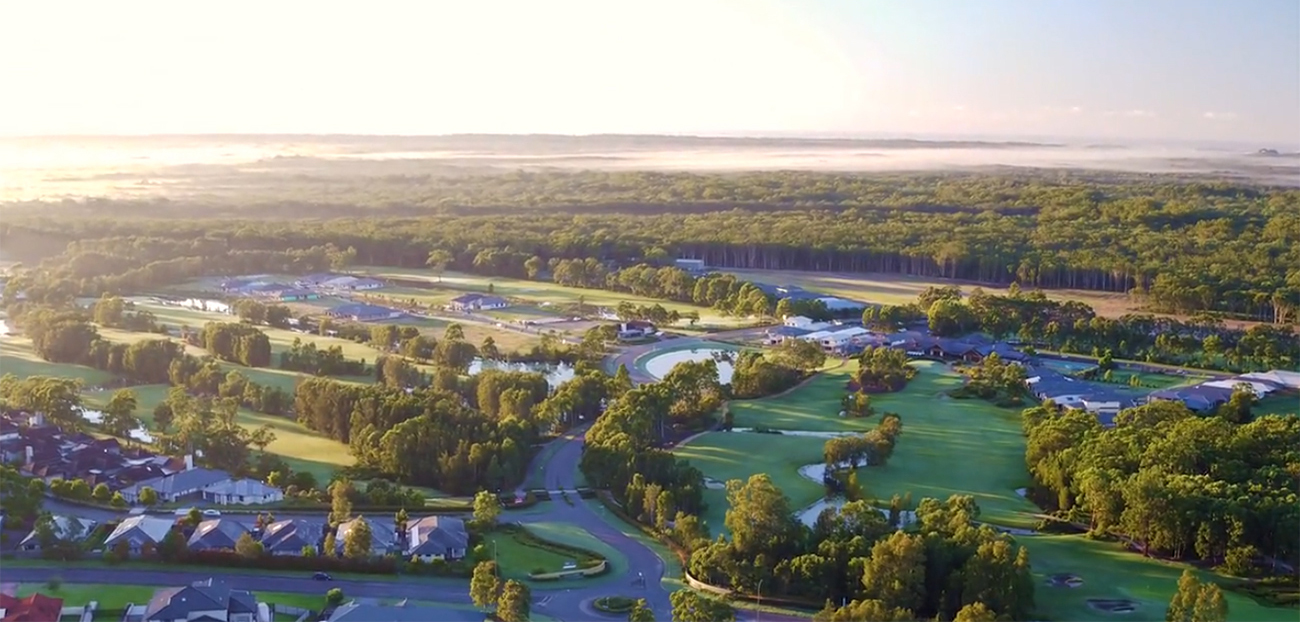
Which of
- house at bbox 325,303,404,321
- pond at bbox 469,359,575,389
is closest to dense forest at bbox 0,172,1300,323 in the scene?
house at bbox 325,303,404,321

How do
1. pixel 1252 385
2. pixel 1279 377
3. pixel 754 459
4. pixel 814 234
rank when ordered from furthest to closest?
pixel 814 234, pixel 1279 377, pixel 1252 385, pixel 754 459

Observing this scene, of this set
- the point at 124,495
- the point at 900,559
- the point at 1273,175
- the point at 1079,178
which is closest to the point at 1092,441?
the point at 900,559

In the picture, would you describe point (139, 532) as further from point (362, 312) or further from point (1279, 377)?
point (1279, 377)

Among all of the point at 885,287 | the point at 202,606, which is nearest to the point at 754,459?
the point at 202,606

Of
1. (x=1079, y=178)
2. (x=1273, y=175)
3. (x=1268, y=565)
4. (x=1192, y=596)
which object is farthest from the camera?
(x=1079, y=178)

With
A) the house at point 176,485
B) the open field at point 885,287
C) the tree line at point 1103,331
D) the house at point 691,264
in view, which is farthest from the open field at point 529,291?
the house at point 176,485

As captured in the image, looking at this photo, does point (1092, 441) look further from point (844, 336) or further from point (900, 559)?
point (844, 336)

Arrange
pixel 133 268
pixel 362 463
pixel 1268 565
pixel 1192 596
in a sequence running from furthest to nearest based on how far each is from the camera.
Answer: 1. pixel 133 268
2. pixel 362 463
3. pixel 1268 565
4. pixel 1192 596
